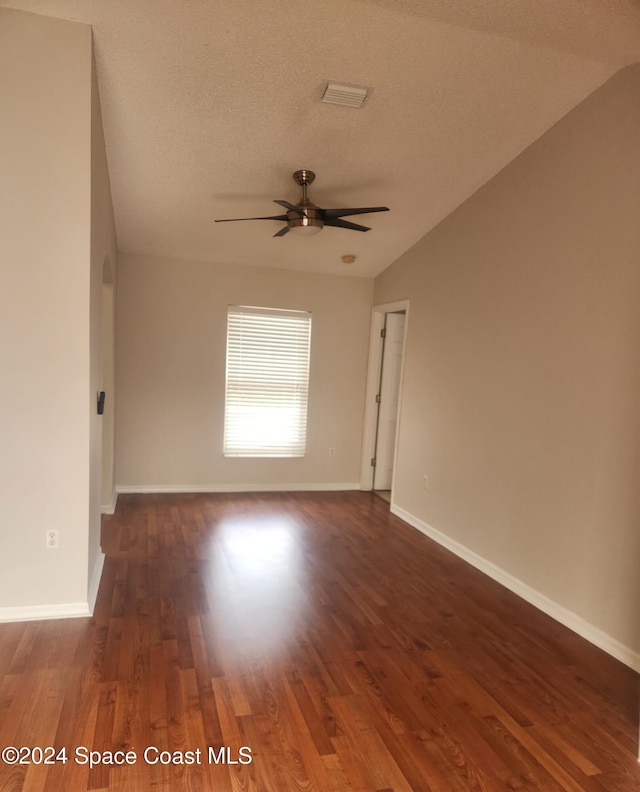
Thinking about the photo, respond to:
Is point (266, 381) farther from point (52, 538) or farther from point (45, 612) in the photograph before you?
point (45, 612)

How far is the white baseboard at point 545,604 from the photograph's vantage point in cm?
257

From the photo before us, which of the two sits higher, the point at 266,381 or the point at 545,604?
the point at 266,381

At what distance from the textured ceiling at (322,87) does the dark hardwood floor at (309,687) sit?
2.81 metres

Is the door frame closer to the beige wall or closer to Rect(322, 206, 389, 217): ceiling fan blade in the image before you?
the beige wall

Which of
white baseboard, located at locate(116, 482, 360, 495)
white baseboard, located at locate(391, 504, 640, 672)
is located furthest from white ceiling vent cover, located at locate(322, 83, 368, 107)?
white baseboard, located at locate(116, 482, 360, 495)

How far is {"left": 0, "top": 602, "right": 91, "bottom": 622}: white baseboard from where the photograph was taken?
2.55m

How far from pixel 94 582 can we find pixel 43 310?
5.29 ft

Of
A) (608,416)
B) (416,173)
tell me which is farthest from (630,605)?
(416,173)

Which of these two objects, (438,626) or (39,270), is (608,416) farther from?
(39,270)

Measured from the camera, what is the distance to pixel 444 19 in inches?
92.0

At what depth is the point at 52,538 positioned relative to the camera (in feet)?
8.45

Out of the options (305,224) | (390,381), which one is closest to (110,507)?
(305,224)

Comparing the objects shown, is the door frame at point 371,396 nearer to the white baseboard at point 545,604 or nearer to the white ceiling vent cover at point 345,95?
the white baseboard at point 545,604

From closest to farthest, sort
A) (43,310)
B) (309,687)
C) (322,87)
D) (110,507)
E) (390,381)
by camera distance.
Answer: (309,687), (43,310), (322,87), (110,507), (390,381)
